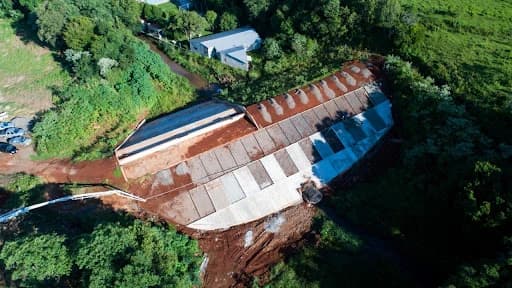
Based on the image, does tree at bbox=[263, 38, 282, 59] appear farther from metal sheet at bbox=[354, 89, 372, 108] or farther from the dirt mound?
the dirt mound

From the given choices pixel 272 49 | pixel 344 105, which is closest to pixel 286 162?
pixel 344 105

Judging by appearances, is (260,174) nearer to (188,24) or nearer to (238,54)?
(238,54)

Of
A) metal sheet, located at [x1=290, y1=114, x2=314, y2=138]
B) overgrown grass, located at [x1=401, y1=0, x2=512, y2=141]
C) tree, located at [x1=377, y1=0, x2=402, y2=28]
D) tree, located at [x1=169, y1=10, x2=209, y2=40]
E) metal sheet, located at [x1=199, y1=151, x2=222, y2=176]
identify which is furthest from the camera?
tree, located at [x1=169, y1=10, x2=209, y2=40]

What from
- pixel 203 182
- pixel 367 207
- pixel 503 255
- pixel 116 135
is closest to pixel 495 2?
pixel 367 207

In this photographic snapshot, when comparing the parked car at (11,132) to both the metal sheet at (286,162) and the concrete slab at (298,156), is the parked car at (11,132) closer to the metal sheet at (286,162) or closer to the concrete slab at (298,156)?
the metal sheet at (286,162)

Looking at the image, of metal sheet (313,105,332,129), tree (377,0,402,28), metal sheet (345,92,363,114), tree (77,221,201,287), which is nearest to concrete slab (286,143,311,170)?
metal sheet (313,105,332,129)
